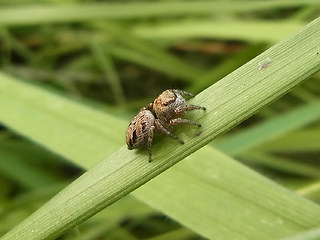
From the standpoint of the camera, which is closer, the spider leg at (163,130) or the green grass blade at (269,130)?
the spider leg at (163,130)

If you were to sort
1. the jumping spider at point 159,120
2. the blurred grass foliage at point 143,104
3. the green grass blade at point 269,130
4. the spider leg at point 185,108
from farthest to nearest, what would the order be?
the green grass blade at point 269,130
the blurred grass foliage at point 143,104
the jumping spider at point 159,120
the spider leg at point 185,108

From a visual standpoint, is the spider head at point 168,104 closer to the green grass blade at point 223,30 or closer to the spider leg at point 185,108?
the spider leg at point 185,108

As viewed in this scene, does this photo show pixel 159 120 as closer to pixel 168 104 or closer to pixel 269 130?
pixel 168 104

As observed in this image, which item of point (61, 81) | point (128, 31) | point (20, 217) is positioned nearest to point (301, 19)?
point (128, 31)

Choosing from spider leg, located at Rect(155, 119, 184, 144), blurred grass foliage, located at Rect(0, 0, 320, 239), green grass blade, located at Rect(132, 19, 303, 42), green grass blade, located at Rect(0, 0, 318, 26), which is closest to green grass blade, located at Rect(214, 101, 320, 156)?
blurred grass foliage, located at Rect(0, 0, 320, 239)

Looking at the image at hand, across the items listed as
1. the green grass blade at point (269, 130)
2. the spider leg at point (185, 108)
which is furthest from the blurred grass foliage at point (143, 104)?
the spider leg at point (185, 108)

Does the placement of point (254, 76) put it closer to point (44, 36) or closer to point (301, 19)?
point (301, 19)

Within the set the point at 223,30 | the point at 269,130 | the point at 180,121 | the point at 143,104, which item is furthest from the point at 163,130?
the point at 143,104
